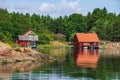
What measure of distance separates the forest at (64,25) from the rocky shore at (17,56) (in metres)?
42.2

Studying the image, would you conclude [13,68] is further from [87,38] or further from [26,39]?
[87,38]

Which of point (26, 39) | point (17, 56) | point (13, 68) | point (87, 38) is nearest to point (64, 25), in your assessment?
point (87, 38)

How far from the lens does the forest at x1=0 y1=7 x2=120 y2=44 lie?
438ft

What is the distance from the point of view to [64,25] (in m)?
187

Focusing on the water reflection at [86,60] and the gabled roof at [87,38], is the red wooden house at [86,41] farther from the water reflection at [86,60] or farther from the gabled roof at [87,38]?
the water reflection at [86,60]

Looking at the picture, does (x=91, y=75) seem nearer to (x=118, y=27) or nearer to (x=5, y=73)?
(x=5, y=73)

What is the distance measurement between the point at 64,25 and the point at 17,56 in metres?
118

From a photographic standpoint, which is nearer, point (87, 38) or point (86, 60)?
point (86, 60)

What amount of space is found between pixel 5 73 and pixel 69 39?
11894 cm


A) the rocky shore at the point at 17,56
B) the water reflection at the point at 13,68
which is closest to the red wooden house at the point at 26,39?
the rocky shore at the point at 17,56

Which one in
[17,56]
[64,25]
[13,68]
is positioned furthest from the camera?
[64,25]

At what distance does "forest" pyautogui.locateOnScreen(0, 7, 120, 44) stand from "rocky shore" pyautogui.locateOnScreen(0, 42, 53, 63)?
138 ft

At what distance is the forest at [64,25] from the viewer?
438 feet

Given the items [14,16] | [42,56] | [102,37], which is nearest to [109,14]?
[102,37]
